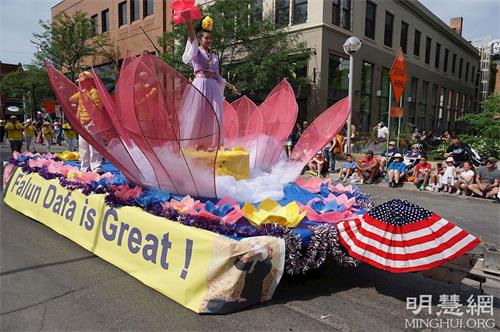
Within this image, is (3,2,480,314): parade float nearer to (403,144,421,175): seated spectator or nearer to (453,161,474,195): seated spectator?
(453,161,474,195): seated spectator

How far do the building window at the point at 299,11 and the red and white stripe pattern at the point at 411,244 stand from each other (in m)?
14.9

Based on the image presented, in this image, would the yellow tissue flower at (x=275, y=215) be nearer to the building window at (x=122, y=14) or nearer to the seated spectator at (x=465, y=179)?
the seated spectator at (x=465, y=179)

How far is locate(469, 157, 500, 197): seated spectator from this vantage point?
8.24 m

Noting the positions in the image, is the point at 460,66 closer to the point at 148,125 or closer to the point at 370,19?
the point at 370,19

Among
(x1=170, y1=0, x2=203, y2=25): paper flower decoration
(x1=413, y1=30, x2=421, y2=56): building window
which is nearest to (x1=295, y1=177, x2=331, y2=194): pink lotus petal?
(x1=170, y1=0, x2=203, y2=25): paper flower decoration

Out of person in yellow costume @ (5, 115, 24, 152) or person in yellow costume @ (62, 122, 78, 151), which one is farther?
person in yellow costume @ (62, 122, 78, 151)

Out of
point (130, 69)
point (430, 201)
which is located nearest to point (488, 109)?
point (430, 201)

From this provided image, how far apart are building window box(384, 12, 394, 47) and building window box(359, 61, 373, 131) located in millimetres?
2350

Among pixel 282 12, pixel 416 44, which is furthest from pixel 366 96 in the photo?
pixel 416 44

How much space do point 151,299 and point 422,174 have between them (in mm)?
8204

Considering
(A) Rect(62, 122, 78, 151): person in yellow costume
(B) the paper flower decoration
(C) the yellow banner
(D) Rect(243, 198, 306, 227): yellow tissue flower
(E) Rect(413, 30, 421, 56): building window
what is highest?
(E) Rect(413, 30, 421, 56): building window

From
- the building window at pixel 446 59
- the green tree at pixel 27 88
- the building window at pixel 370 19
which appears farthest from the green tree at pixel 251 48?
the building window at pixel 446 59

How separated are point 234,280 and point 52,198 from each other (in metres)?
3.36

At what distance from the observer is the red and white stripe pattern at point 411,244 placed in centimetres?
297
